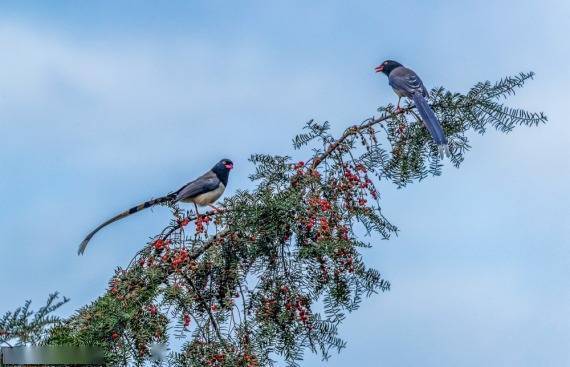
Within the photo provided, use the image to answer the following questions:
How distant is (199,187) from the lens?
170 inches

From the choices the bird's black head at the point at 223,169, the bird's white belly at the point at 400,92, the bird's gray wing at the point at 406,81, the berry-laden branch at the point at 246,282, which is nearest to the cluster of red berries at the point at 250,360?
the berry-laden branch at the point at 246,282

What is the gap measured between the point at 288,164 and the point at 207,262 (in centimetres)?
49

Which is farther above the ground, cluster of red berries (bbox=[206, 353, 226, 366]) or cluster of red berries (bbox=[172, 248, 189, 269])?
cluster of red berries (bbox=[172, 248, 189, 269])

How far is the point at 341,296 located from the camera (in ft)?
10.1

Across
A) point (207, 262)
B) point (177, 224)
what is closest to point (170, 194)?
point (177, 224)

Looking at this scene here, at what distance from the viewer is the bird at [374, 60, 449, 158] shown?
3.44m

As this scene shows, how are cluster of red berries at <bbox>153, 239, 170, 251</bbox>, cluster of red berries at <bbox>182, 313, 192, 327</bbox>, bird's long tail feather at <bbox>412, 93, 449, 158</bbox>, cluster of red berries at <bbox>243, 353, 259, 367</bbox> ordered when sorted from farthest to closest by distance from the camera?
bird's long tail feather at <bbox>412, 93, 449, 158</bbox> < cluster of red berries at <bbox>153, 239, 170, 251</bbox> < cluster of red berries at <bbox>182, 313, 192, 327</bbox> < cluster of red berries at <bbox>243, 353, 259, 367</bbox>

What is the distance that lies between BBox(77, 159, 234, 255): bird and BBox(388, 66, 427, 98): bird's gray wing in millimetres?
1004

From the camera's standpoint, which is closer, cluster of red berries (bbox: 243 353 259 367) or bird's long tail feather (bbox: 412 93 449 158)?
cluster of red berries (bbox: 243 353 259 367)

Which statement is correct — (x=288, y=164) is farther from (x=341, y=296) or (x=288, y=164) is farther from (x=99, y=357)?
(x=99, y=357)

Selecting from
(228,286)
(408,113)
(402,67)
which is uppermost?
(402,67)

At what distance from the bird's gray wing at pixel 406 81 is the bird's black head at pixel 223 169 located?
1.00 m

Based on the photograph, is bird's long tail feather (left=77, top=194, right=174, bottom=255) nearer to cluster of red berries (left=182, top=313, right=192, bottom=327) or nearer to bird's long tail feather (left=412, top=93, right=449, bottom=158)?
cluster of red berries (left=182, top=313, right=192, bottom=327)

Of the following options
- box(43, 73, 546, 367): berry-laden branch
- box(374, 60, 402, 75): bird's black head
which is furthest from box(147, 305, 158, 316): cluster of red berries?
box(374, 60, 402, 75): bird's black head
